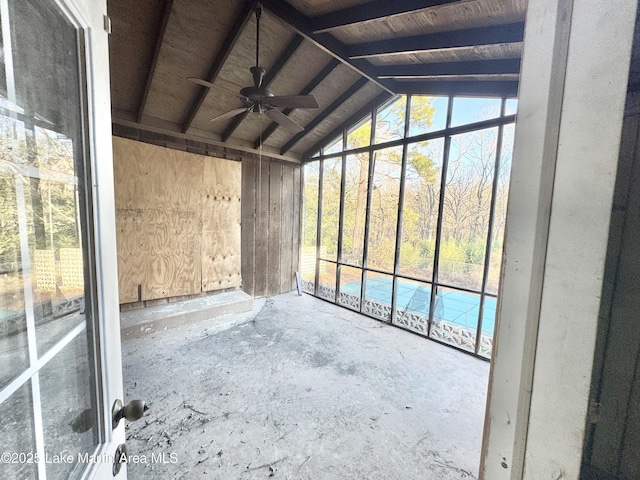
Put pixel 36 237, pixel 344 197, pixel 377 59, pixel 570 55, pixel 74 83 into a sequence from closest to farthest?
pixel 570 55 < pixel 36 237 < pixel 74 83 < pixel 377 59 < pixel 344 197

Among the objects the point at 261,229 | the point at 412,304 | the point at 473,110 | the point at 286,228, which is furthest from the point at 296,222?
the point at 473,110

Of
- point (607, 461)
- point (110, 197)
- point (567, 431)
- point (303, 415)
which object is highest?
point (110, 197)

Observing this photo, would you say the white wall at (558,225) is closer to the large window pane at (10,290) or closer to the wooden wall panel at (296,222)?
the large window pane at (10,290)

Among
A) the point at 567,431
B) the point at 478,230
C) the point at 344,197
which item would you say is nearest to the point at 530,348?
the point at 567,431

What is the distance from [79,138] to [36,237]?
0.94 ft

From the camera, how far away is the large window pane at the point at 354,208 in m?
4.57

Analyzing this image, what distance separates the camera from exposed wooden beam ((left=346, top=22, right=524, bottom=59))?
2.22 metres

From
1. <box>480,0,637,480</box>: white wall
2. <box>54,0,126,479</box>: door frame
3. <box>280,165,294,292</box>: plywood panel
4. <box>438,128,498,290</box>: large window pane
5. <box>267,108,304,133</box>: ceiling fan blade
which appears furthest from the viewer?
<box>280,165,294,292</box>: plywood panel

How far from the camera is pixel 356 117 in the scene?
14.8 ft

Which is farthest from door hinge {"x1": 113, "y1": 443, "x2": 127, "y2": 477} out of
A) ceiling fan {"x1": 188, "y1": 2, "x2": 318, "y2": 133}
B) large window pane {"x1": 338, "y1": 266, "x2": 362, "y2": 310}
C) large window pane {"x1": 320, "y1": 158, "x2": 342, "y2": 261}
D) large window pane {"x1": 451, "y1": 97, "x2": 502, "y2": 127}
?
large window pane {"x1": 320, "y1": 158, "x2": 342, "y2": 261}

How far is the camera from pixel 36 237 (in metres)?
0.50

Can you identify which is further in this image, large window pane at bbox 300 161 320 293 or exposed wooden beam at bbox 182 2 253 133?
large window pane at bbox 300 161 320 293

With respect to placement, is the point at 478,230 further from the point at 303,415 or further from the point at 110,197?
the point at 110,197

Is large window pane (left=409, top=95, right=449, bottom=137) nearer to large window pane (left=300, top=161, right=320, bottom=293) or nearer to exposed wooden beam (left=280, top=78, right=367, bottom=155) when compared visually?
exposed wooden beam (left=280, top=78, right=367, bottom=155)
